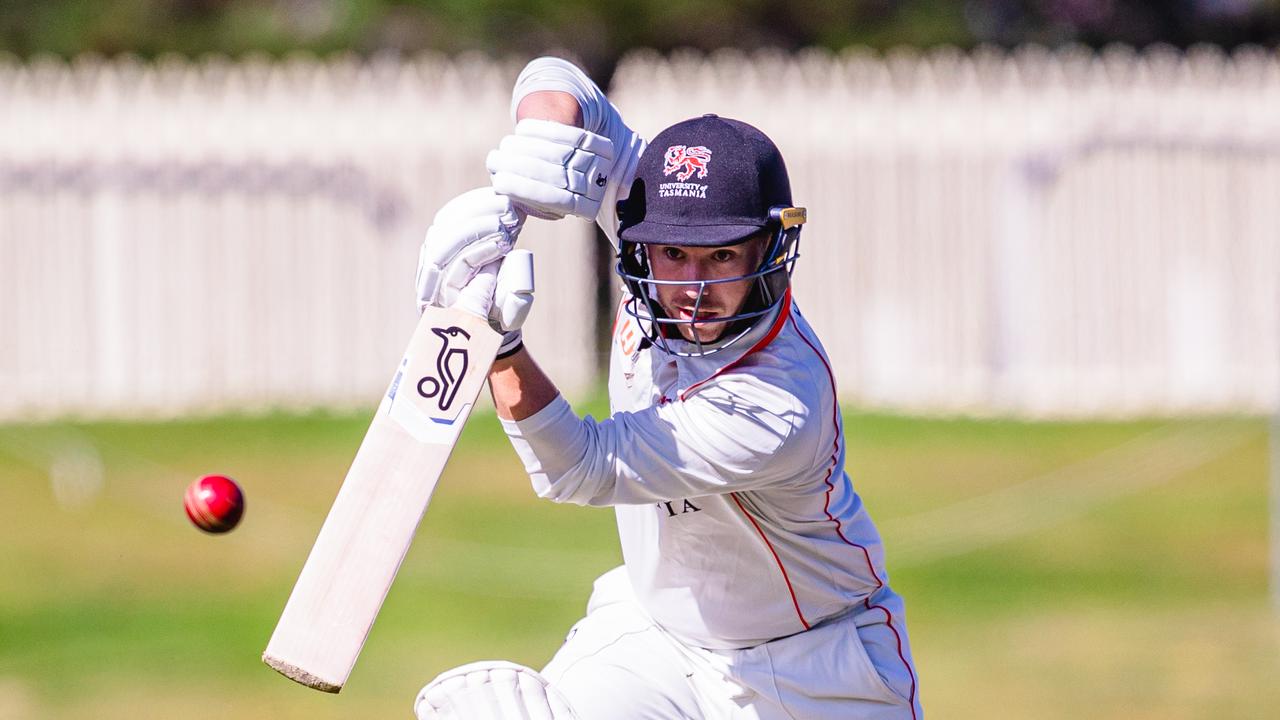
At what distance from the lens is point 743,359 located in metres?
3.16

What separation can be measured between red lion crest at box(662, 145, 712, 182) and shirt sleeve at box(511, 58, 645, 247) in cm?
37

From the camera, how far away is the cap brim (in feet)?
9.96

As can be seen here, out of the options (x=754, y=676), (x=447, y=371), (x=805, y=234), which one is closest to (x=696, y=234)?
(x=447, y=371)

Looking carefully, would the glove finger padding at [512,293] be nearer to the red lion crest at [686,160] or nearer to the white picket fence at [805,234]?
the red lion crest at [686,160]

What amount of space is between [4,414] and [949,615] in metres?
7.21

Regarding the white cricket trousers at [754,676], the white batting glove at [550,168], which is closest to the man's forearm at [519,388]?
the white batting glove at [550,168]

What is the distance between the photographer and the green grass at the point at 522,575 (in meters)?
6.51

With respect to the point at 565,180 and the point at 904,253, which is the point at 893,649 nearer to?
the point at 565,180

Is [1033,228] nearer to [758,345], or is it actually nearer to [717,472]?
[758,345]

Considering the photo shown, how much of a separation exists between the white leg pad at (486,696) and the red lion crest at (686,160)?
0.93 metres

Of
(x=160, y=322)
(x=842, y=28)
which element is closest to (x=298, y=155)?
(x=160, y=322)

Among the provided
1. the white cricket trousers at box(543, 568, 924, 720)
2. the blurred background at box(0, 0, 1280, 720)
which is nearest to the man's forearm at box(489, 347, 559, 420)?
the white cricket trousers at box(543, 568, 924, 720)

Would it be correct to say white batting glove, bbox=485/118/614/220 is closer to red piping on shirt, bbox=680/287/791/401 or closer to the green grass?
red piping on shirt, bbox=680/287/791/401

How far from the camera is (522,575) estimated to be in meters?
8.16
